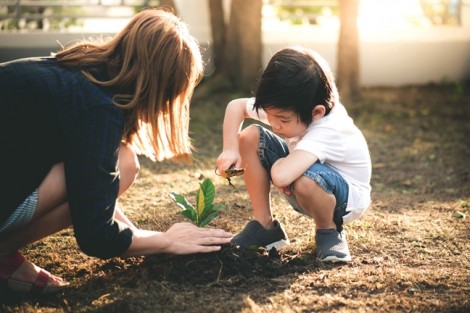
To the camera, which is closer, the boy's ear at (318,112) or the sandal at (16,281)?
the sandal at (16,281)

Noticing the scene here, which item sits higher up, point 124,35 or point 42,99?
point 124,35

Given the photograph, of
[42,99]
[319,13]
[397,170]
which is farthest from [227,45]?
[42,99]

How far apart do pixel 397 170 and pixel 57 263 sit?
10.2ft

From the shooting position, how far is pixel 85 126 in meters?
2.48

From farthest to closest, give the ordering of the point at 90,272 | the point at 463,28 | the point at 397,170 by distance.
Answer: the point at 463,28 < the point at 397,170 < the point at 90,272

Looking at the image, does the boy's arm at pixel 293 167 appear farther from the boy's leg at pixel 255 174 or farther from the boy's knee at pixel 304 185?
the boy's leg at pixel 255 174

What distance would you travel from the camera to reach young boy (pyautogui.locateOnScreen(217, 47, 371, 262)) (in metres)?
3.01

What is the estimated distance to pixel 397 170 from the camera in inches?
209

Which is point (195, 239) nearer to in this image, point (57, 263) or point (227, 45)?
point (57, 263)

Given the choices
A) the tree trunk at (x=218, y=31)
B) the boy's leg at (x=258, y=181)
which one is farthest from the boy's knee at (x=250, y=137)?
the tree trunk at (x=218, y=31)

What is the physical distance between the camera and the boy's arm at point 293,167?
299 cm

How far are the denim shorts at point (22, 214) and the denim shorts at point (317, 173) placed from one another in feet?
3.78

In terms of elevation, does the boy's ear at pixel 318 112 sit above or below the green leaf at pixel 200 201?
above

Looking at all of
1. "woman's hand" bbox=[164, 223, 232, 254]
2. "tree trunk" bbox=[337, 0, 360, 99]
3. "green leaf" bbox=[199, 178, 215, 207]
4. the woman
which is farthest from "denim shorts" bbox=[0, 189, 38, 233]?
"tree trunk" bbox=[337, 0, 360, 99]
